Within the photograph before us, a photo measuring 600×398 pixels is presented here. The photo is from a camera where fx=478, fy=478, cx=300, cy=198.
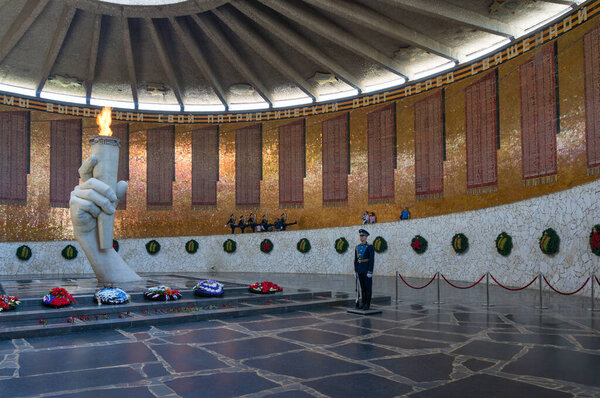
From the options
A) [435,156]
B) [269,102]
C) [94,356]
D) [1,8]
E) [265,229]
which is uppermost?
[1,8]

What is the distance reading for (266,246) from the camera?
60.7ft

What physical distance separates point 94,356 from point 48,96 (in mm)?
19005

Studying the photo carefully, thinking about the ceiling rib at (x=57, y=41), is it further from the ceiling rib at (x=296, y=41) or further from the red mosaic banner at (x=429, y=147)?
the red mosaic banner at (x=429, y=147)

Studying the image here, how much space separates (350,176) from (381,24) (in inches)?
259

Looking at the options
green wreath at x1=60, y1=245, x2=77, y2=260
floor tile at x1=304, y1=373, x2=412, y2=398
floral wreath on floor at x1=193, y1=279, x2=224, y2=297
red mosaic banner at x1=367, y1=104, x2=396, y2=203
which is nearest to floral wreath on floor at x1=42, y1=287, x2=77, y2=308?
floral wreath on floor at x1=193, y1=279, x2=224, y2=297

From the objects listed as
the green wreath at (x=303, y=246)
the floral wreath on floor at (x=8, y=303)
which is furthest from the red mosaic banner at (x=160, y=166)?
the floral wreath on floor at (x=8, y=303)

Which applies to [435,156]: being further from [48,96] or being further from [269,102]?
[48,96]

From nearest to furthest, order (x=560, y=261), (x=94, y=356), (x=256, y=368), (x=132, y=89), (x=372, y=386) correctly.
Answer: (x=372, y=386), (x=256, y=368), (x=94, y=356), (x=560, y=261), (x=132, y=89)

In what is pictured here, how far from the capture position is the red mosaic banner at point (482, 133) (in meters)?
15.3

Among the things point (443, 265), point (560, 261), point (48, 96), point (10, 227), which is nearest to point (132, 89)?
point (48, 96)

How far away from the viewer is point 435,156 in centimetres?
1717

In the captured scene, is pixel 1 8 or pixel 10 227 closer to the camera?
pixel 1 8

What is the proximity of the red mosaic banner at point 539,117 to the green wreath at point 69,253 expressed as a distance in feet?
51.6

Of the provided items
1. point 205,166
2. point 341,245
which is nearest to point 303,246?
point 341,245
